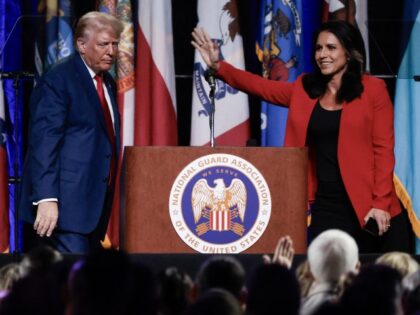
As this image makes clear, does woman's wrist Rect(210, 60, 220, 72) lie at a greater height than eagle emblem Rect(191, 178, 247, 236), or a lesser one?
greater

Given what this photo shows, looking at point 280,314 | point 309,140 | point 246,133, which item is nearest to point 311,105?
point 309,140

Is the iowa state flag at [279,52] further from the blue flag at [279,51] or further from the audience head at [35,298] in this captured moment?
the audience head at [35,298]

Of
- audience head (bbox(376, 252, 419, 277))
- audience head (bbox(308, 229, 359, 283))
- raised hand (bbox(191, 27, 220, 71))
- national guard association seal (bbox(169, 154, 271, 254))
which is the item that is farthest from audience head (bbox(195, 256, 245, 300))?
raised hand (bbox(191, 27, 220, 71))

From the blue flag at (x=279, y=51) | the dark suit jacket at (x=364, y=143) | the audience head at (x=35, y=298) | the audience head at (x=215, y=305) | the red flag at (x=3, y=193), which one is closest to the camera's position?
the audience head at (x=35, y=298)

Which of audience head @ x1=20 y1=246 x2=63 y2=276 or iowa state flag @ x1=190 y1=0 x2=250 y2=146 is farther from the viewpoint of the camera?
iowa state flag @ x1=190 y1=0 x2=250 y2=146

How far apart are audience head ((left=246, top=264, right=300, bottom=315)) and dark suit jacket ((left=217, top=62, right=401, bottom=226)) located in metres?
2.44

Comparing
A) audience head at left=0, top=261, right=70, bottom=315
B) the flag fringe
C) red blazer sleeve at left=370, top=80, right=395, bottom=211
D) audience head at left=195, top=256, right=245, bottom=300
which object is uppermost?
red blazer sleeve at left=370, top=80, right=395, bottom=211

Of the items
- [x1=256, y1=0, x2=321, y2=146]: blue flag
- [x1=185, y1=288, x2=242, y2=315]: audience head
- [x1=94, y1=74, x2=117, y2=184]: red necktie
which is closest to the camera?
[x1=185, y1=288, x2=242, y2=315]: audience head

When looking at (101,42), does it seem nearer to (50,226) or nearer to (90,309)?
(50,226)

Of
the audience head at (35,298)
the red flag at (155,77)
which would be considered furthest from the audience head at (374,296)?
the red flag at (155,77)

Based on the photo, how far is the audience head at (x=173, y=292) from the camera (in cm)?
346

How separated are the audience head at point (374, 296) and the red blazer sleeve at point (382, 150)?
7.79ft

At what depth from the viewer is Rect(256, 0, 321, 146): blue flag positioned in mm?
7523

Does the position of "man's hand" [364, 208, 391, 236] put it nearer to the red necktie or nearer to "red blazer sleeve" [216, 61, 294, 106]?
"red blazer sleeve" [216, 61, 294, 106]
